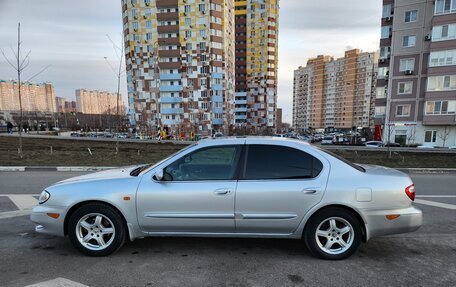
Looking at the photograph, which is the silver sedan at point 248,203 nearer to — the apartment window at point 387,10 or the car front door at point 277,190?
the car front door at point 277,190

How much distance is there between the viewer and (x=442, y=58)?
103 feet

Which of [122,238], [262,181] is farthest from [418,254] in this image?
[122,238]

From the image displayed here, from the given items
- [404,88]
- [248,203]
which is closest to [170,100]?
[404,88]

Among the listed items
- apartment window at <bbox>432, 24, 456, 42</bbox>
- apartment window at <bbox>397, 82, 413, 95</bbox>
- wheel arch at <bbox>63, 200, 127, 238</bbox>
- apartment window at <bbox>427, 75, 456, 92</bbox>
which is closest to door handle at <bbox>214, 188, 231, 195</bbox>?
wheel arch at <bbox>63, 200, 127, 238</bbox>

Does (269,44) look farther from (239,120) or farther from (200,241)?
(200,241)

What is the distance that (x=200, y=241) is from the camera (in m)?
3.81

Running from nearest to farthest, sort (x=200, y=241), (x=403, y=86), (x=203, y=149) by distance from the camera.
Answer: (x=203, y=149) → (x=200, y=241) → (x=403, y=86)

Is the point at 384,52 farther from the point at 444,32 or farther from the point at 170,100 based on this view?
the point at 170,100

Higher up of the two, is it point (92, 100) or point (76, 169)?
point (92, 100)

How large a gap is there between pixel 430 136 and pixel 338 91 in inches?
3216

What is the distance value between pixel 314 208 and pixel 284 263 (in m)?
0.77

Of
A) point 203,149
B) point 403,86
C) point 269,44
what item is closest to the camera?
point 203,149

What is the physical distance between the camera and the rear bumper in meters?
3.19

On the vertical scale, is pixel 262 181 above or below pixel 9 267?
above
